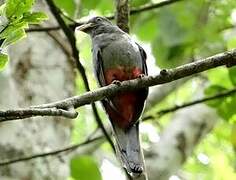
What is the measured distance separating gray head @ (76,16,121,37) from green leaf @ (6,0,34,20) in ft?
6.00

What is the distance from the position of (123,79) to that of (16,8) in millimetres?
1284

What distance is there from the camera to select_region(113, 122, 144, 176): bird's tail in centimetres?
259

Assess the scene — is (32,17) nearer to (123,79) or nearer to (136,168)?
(136,168)

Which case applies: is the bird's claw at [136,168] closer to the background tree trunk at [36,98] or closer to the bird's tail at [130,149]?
the bird's tail at [130,149]

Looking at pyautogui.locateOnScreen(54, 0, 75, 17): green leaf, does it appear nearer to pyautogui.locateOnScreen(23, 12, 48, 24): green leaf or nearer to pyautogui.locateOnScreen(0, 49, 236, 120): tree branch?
pyautogui.locateOnScreen(0, 49, 236, 120): tree branch

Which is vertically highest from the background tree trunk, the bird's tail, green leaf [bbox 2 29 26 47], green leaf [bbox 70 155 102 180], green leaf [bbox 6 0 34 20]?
green leaf [bbox 6 0 34 20]

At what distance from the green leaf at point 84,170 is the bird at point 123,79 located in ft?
1.94

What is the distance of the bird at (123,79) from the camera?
279 centimetres

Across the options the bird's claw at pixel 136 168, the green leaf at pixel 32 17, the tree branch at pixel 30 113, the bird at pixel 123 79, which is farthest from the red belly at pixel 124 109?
the green leaf at pixel 32 17

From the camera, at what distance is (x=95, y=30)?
12.7 ft

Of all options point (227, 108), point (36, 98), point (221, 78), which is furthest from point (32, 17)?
point (36, 98)

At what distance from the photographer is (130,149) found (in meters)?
2.76

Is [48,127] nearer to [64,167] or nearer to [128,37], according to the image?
[64,167]

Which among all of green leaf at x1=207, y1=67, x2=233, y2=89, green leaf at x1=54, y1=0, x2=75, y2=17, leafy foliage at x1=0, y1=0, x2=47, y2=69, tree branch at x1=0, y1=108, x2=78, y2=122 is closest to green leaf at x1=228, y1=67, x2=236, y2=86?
green leaf at x1=207, y1=67, x2=233, y2=89
